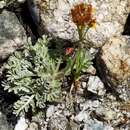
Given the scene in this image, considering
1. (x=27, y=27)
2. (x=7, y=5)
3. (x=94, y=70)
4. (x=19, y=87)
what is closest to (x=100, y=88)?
(x=94, y=70)

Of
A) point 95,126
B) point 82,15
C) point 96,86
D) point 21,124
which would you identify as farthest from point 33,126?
point 82,15

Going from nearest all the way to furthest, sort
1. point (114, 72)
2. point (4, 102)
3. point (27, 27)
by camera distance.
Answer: point (114, 72)
point (4, 102)
point (27, 27)

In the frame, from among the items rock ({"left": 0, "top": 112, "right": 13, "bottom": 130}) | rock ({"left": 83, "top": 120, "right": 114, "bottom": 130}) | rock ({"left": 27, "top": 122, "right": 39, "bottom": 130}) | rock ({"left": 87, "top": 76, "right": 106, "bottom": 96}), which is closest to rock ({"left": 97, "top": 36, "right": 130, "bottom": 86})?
rock ({"left": 87, "top": 76, "right": 106, "bottom": 96})

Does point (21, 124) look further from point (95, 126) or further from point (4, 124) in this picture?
point (95, 126)

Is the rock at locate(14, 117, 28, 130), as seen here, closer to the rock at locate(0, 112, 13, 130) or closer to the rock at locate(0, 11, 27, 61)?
the rock at locate(0, 112, 13, 130)

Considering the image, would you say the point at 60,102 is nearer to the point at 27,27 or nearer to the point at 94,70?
the point at 94,70

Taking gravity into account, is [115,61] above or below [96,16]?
below
